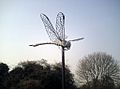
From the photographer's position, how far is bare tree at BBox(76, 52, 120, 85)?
43781 mm

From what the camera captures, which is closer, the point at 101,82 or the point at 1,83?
the point at 1,83

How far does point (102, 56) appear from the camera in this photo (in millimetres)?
45656

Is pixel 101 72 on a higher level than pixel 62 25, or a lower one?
lower

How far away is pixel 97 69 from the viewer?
4478 cm

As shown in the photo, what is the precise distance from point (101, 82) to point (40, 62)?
12291 mm

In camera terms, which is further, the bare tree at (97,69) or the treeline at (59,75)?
the bare tree at (97,69)

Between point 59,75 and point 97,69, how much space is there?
14285mm

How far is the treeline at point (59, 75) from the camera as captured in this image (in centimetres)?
3127

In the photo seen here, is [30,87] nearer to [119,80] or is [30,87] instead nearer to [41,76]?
[41,76]

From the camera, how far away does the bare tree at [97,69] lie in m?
43.8

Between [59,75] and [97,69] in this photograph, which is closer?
[59,75]

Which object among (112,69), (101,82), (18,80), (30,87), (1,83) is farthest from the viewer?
(112,69)

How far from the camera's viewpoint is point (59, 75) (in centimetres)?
3250

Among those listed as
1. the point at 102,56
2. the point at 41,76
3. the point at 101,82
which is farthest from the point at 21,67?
the point at 102,56
